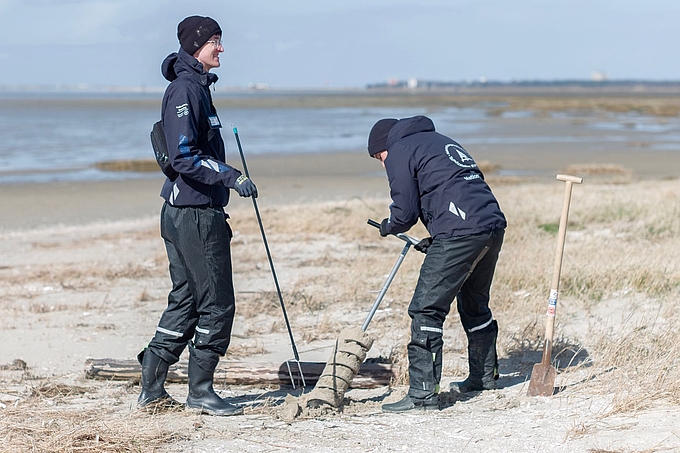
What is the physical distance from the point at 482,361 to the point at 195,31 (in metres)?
2.63

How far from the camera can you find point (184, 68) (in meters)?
4.82

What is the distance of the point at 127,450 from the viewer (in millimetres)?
4191

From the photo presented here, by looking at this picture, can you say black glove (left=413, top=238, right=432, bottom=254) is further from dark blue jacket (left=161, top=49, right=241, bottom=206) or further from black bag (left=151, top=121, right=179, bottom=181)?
black bag (left=151, top=121, right=179, bottom=181)

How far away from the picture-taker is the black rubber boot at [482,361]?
542 centimetres

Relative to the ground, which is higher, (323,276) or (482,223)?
(482,223)

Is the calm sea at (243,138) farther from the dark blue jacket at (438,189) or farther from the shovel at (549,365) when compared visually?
the shovel at (549,365)

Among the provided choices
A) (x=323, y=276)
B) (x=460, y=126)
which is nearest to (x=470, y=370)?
(x=323, y=276)

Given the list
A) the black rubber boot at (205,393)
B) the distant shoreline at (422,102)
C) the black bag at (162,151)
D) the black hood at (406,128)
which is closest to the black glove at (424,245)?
the black hood at (406,128)

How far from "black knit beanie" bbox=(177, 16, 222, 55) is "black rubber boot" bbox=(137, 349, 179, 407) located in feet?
5.82

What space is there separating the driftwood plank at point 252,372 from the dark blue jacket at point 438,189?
1185 mm

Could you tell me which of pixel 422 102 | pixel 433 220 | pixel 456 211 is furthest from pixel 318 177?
pixel 422 102

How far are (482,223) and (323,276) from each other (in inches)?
164

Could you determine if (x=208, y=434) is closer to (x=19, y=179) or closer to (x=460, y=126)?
(x=19, y=179)

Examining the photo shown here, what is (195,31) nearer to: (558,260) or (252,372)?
(252,372)
